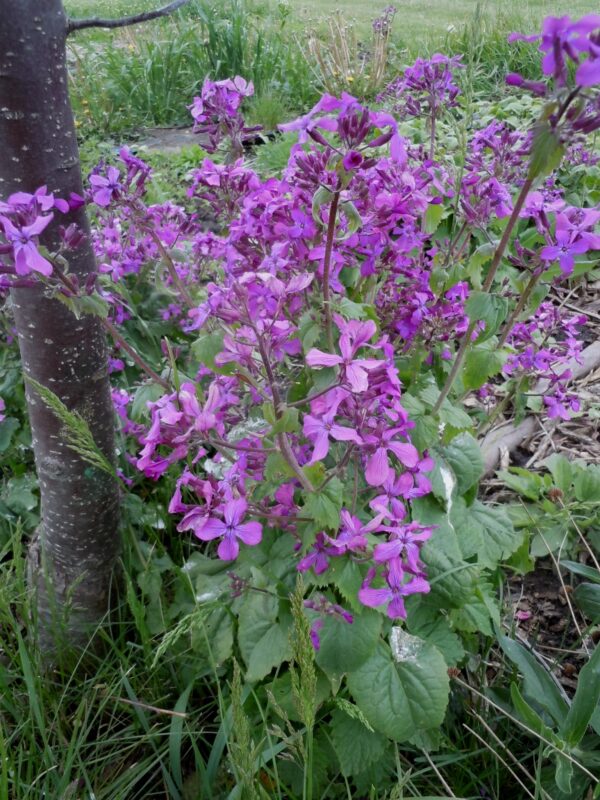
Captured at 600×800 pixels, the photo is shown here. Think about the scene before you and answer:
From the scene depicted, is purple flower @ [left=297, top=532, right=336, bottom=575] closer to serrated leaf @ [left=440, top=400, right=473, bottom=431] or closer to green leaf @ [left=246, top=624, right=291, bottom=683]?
green leaf @ [left=246, top=624, right=291, bottom=683]

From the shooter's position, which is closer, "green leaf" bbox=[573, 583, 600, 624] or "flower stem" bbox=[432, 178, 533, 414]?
"flower stem" bbox=[432, 178, 533, 414]

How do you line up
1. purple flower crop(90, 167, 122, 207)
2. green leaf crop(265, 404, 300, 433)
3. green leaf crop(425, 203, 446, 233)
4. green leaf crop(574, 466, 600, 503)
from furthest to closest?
1. green leaf crop(574, 466, 600, 503)
2. green leaf crop(425, 203, 446, 233)
3. purple flower crop(90, 167, 122, 207)
4. green leaf crop(265, 404, 300, 433)

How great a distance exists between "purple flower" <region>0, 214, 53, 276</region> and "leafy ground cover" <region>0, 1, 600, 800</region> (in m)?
0.16

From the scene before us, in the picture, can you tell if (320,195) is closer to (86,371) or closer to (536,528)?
(86,371)

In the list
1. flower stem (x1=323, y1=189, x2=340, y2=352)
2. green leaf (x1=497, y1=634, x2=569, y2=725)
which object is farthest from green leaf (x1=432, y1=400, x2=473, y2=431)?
green leaf (x1=497, y1=634, x2=569, y2=725)

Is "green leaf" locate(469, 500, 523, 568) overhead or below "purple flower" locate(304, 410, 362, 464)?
below

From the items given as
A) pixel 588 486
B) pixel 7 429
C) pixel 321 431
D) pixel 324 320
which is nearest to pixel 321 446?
pixel 321 431

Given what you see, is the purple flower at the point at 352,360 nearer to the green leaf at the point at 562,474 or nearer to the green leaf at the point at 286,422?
the green leaf at the point at 286,422

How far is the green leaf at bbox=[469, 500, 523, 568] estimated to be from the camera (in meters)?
1.78

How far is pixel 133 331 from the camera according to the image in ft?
8.90

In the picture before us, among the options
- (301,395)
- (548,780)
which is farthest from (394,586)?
(548,780)

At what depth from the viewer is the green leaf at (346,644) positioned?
1401mm

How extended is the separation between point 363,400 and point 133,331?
1623 millimetres

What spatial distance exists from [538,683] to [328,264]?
41.3 inches
